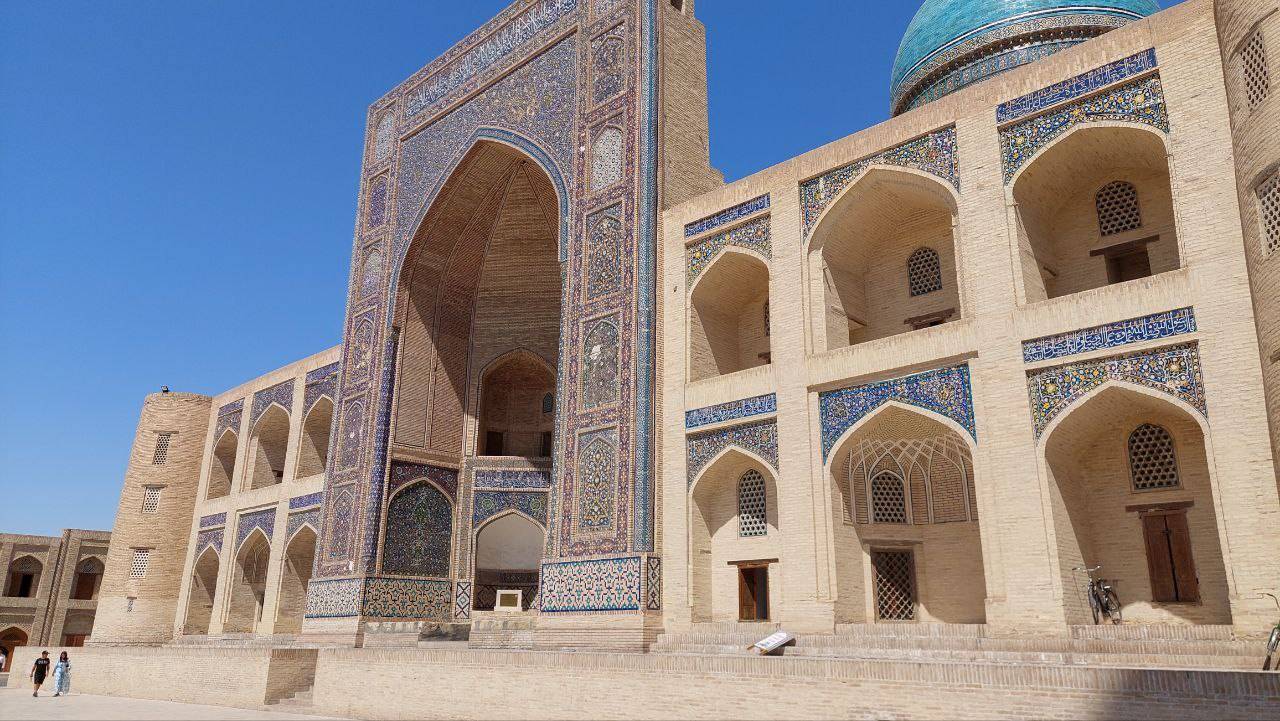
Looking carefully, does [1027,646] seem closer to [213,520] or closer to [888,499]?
[888,499]

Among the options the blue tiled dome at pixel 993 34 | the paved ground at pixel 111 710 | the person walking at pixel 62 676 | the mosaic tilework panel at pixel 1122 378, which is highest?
the blue tiled dome at pixel 993 34

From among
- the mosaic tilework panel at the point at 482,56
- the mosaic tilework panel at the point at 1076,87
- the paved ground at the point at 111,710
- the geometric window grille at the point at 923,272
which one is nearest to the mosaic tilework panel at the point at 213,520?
the paved ground at the point at 111,710

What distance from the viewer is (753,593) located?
876 cm

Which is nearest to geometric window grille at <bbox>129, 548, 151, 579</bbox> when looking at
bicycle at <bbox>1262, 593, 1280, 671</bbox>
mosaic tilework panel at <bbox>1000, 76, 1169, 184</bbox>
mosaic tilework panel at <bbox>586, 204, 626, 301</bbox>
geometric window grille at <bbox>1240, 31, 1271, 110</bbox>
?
mosaic tilework panel at <bbox>586, 204, 626, 301</bbox>

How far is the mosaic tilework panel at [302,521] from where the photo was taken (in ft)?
45.7

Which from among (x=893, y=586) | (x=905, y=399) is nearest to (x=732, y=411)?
(x=905, y=399)

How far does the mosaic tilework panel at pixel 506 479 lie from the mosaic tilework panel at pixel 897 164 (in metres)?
5.81

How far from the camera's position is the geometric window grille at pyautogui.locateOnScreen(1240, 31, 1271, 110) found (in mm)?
5695

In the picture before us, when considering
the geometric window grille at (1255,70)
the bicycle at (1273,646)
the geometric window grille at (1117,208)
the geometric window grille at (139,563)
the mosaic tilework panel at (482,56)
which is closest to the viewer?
the bicycle at (1273,646)

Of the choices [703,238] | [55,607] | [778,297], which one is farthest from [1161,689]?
[55,607]

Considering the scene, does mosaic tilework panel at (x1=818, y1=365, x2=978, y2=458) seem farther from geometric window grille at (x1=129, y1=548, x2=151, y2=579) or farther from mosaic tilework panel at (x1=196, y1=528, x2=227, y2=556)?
geometric window grille at (x1=129, y1=548, x2=151, y2=579)

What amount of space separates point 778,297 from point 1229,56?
3.69 metres

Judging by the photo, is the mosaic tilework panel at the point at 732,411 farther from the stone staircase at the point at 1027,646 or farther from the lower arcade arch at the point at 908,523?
the stone staircase at the point at 1027,646

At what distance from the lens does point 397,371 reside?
40.6 feet
